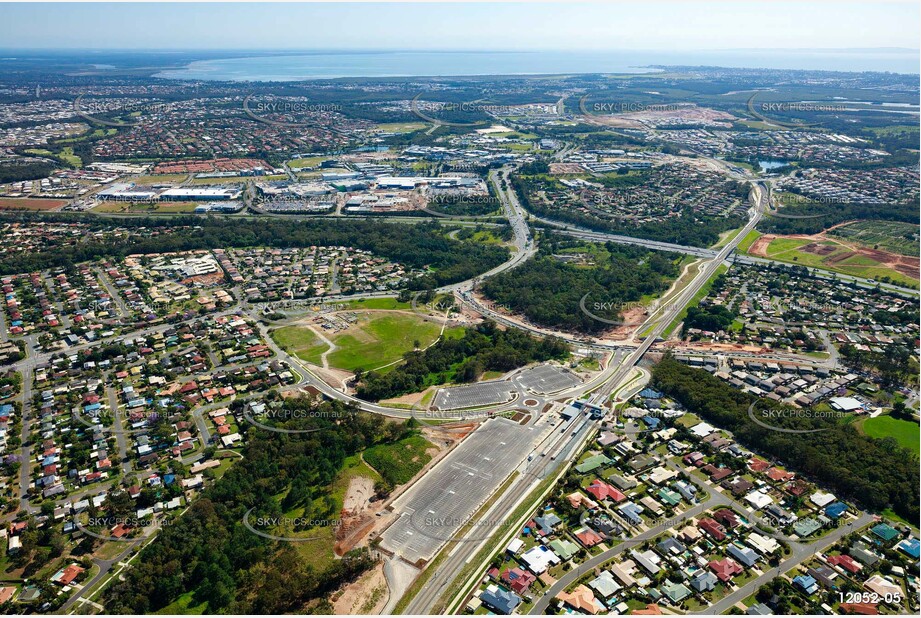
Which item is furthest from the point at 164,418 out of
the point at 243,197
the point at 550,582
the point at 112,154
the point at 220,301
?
the point at 112,154

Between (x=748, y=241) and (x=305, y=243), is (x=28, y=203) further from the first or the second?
(x=748, y=241)

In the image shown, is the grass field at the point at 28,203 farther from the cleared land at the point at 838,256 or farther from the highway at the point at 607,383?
the cleared land at the point at 838,256

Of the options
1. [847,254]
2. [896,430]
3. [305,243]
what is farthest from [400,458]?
[847,254]

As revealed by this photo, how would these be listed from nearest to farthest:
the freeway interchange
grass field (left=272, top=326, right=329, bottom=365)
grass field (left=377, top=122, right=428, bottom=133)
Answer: the freeway interchange → grass field (left=272, top=326, right=329, bottom=365) → grass field (left=377, top=122, right=428, bottom=133)

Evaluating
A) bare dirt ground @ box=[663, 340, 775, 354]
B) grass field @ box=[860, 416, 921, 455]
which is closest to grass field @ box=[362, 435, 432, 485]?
bare dirt ground @ box=[663, 340, 775, 354]

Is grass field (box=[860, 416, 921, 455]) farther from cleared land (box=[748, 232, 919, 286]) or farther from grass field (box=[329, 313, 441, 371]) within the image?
grass field (box=[329, 313, 441, 371])

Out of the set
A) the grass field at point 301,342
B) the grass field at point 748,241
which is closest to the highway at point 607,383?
the grass field at point 748,241
